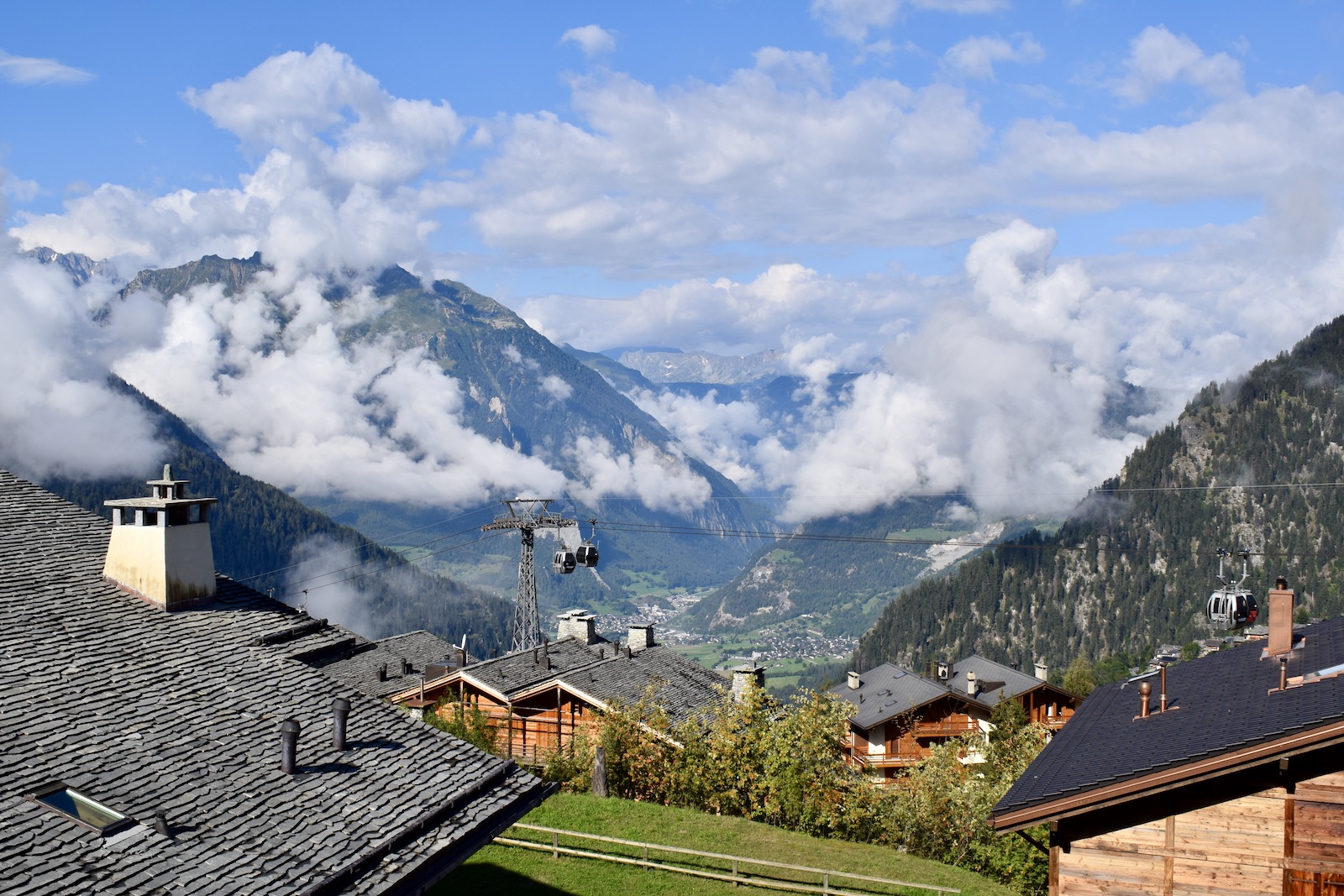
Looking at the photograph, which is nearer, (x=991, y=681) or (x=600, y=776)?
(x=600, y=776)

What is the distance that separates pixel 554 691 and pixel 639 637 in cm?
1716

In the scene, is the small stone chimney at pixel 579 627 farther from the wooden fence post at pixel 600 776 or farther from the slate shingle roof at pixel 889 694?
the wooden fence post at pixel 600 776

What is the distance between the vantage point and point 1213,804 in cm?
1772

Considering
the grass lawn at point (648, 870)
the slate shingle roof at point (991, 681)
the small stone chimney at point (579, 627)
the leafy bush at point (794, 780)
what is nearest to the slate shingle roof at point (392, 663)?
the small stone chimney at point (579, 627)

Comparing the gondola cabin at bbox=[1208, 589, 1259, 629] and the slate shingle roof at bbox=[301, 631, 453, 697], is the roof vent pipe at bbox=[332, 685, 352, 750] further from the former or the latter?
the slate shingle roof at bbox=[301, 631, 453, 697]

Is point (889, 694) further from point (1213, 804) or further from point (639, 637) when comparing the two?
point (1213, 804)

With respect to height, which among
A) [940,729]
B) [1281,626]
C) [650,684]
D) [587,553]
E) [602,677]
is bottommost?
[940,729]

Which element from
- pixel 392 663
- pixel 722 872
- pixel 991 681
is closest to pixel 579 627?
pixel 392 663

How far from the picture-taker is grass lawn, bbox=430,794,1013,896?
27.5m

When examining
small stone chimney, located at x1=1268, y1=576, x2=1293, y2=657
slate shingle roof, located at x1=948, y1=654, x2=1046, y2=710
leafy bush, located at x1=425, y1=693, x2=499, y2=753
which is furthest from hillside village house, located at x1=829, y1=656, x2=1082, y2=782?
small stone chimney, located at x1=1268, y1=576, x2=1293, y2=657

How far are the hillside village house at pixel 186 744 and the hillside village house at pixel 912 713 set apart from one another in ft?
183

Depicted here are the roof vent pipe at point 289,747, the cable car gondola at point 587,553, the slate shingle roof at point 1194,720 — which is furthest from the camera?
the cable car gondola at point 587,553

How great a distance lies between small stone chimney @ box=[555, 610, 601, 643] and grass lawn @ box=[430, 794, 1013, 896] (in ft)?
112

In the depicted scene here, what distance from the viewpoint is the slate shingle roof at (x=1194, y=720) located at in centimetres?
1758
